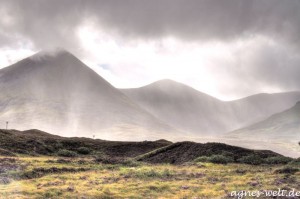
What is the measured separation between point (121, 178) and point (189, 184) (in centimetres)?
832

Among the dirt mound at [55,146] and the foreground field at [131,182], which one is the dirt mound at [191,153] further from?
the foreground field at [131,182]

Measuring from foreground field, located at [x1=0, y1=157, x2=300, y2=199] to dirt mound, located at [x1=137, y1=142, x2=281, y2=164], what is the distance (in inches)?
580

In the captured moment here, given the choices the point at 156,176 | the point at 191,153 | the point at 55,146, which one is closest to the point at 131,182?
the point at 156,176

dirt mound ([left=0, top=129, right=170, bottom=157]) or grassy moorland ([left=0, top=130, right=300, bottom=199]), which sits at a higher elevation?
dirt mound ([left=0, top=129, right=170, bottom=157])

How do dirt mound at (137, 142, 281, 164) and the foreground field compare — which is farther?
dirt mound at (137, 142, 281, 164)

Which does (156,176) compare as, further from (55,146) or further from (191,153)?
(55,146)

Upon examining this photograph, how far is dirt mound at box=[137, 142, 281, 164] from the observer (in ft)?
211

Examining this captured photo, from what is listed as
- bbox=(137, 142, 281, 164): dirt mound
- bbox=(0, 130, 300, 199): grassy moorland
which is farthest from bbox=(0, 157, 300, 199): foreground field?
bbox=(137, 142, 281, 164): dirt mound

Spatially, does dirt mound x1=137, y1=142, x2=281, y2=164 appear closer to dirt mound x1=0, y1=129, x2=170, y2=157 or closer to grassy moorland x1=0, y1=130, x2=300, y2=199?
grassy moorland x1=0, y1=130, x2=300, y2=199

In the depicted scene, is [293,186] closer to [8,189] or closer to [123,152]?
[8,189]

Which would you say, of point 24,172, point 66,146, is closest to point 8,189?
point 24,172

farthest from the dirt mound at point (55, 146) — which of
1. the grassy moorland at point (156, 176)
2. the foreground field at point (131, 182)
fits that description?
the foreground field at point (131, 182)

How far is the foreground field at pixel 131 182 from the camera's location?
32.8 metres

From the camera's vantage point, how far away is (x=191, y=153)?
67188mm
